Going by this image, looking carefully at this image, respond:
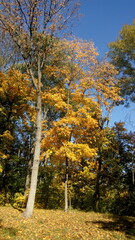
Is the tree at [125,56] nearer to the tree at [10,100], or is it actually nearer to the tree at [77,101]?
the tree at [77,101]

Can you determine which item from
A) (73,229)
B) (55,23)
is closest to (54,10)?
(55,23)

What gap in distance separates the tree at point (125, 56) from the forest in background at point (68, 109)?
0.07m

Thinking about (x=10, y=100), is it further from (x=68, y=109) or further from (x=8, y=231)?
(x=8, y=231)

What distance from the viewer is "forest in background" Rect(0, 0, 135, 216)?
412 inches

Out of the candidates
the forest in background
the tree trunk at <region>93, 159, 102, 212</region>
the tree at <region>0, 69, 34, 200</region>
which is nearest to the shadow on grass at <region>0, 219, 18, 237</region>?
the forest in background

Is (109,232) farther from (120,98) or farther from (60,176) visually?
(60,176)

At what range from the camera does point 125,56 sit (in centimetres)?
1348

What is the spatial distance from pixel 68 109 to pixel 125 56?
6.15 metres

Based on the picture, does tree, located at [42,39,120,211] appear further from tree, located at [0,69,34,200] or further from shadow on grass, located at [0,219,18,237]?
shadow on grass, located at [0,219,18,237]

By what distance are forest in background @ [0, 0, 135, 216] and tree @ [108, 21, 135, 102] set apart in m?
0.07

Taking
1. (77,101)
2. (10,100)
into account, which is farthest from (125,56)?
(10,100)

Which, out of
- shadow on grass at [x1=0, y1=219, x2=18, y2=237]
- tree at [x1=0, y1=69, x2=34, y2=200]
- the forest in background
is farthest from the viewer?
tree at [x1=0, y1=69, x2=34, y2=200]

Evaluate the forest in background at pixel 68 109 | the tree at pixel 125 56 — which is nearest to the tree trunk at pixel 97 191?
the forest in background at pixel 68 109

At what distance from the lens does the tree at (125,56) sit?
12.7 metres
